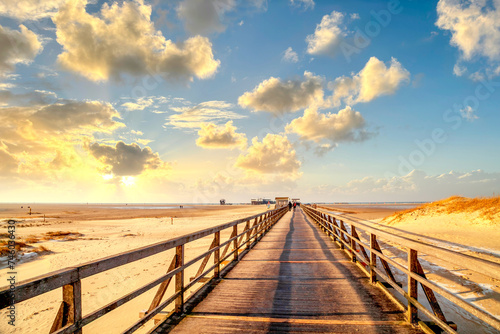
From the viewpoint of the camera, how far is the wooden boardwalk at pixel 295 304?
3740mm

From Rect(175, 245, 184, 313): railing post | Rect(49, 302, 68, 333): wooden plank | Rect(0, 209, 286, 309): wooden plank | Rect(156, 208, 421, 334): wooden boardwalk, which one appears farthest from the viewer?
Rect(175, 245, 184, 313): railing post

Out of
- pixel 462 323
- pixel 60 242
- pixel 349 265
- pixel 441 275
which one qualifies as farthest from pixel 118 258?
pixel 60 242

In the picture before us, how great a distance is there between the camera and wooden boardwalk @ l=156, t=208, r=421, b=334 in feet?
12.3

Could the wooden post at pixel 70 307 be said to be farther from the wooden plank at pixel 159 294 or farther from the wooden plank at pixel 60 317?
the wooden plank at pixel 159 294

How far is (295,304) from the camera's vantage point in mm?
4543

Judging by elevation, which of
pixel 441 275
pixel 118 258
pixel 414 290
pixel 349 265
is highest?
pixel 118 258

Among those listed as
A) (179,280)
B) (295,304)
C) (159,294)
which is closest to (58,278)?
(159,294)

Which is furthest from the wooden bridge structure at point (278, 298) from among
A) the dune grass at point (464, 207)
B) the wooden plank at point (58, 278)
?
the dune grass at point (464, 207)

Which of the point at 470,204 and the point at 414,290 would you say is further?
the point at 470,204

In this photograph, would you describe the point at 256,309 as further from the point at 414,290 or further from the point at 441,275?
the point at 441,275

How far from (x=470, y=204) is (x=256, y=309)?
26.0m

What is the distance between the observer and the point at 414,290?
3.84m

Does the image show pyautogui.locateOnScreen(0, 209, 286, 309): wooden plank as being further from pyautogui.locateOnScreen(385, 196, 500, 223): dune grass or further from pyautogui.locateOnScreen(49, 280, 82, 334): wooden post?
pyautogui.locateOnScreen(385, 196, 500, 223): dune grass

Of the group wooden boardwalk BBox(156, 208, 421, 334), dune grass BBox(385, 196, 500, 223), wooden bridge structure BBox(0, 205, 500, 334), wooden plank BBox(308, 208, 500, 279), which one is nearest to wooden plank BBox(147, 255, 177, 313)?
wooden bridge structure BBox(0, 205, 500, 334)
